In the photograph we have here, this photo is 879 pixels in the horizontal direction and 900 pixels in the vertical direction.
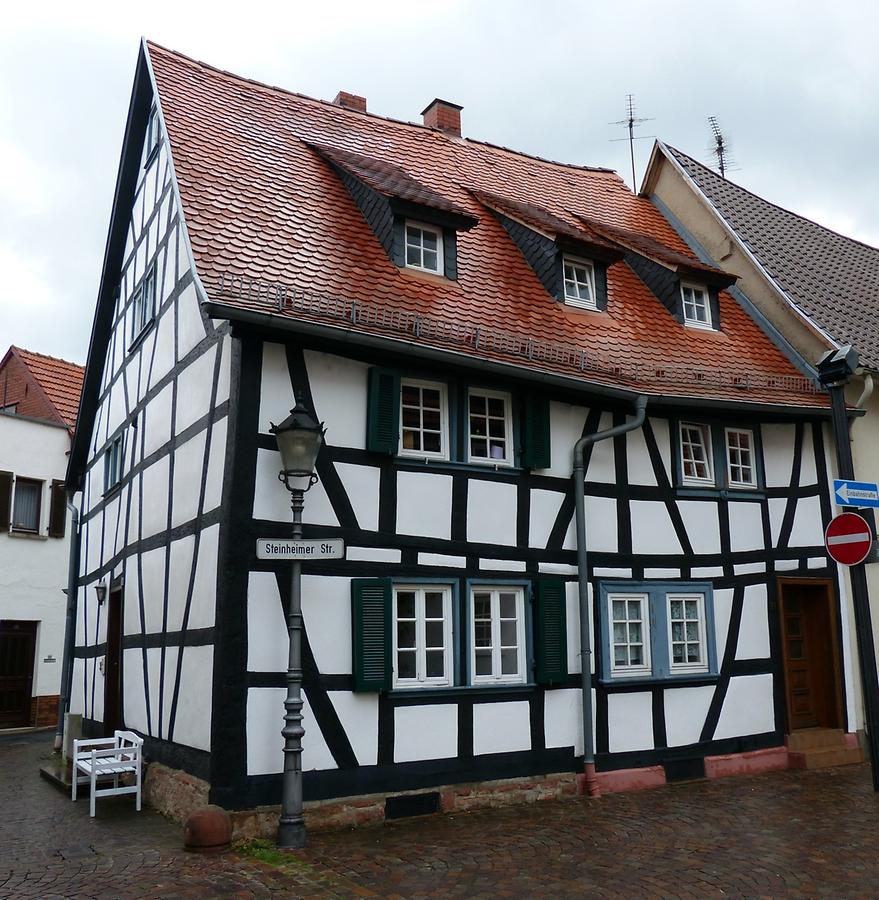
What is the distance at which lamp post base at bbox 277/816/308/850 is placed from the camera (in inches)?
308

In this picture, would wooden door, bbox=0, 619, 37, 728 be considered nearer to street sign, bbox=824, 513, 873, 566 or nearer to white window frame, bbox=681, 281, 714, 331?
white window frame, bbox=681, 281, 714, 331

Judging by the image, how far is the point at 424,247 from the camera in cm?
1152

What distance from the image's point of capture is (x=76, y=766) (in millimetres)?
10070

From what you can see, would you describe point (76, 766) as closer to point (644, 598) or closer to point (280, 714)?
point (280, 714)

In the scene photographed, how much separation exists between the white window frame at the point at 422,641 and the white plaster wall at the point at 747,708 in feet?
12.3

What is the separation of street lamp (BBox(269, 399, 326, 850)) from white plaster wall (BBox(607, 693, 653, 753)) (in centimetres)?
377

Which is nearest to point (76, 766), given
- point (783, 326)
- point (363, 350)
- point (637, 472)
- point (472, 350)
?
point (363, 350)

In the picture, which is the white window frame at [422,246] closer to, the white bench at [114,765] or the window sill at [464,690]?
the window sill at [464,690]

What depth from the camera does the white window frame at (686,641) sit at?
36.8 ft

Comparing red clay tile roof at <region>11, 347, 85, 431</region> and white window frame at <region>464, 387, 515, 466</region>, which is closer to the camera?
white window frame at <region>464, 387, 515, 466</region>

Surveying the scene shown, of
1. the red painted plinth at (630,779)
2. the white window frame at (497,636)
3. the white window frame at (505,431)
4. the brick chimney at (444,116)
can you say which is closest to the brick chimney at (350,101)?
the brick chimney at (444,116)

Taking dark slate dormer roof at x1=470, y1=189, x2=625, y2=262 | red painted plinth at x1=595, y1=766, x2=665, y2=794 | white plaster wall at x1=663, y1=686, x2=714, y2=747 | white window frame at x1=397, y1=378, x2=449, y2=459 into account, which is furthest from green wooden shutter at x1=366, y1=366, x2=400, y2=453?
white plaster wall at x1=663, y1=686, x2=714, y2=747

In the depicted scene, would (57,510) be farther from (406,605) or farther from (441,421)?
(406,605)

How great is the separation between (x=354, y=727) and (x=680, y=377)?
19.2 ft
